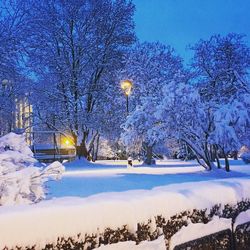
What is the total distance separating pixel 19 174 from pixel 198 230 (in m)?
2.73

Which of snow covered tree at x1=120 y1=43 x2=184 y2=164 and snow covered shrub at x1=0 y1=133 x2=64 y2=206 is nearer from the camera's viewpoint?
snow covered shrub at x1=0 y1=133 x2=64 y2=206

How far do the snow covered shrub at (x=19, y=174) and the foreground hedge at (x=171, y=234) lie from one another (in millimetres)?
2465

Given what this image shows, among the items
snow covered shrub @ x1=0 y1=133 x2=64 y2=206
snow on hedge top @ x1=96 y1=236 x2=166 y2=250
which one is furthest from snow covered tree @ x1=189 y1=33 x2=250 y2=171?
snow on hedge top @ x1=96 y1=236 x2=166 y2=250

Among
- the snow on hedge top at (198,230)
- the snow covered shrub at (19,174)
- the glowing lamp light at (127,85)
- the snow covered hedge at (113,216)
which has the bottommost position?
the snow on hedge top at (198,230)

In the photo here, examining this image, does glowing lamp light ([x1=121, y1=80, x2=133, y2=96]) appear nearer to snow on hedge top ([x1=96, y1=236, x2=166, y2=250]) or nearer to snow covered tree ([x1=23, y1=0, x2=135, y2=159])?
snow covered tree ([x1=23, y1=0, x2=135, y2=159])

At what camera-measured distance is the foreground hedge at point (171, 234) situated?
11.7 feet

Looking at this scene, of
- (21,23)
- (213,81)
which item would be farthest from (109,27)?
(21,23)

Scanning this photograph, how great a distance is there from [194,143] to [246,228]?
18.6m

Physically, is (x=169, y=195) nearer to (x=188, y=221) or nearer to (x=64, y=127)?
(x=188, y=221)

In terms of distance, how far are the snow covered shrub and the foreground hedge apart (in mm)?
2465

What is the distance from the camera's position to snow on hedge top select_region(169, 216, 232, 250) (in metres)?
4.38

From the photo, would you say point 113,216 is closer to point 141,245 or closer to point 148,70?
point 141,245

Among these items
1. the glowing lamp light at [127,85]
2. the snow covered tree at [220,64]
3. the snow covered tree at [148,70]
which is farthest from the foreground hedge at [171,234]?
the snow covered tree at [148,70]

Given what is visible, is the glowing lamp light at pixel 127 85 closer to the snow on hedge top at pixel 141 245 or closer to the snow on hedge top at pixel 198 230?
the snow on hedge top at pixel 198 230
